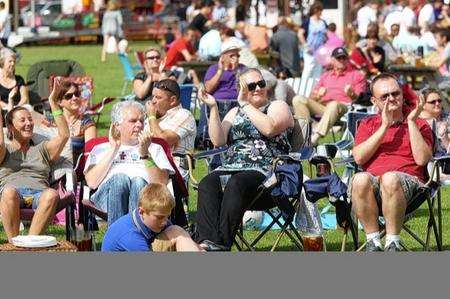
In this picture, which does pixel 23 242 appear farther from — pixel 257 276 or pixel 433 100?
pixel 433 100

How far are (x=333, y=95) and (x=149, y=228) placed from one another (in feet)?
28.6

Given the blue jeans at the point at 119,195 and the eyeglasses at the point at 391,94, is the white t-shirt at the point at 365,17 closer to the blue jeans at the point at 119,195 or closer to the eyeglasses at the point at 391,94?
the eyeglasses at the point at 391,94

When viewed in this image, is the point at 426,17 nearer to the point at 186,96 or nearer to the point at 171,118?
the point at 186,96

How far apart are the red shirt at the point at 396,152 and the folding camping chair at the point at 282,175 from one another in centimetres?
46

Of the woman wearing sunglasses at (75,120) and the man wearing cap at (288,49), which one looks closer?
the woman wearing sunglasses at (75,120)

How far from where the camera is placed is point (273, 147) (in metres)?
9.37

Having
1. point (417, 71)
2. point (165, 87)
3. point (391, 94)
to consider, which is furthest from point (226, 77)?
point (391, 94)

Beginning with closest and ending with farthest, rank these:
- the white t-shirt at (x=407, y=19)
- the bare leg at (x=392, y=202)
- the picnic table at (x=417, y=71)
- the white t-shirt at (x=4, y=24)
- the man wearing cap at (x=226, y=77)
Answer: the bare leg at (x=392, y=202), the man wearing cap at (x=226, y=77), the picnic table at (x=417, y=71), the white t-shirt at (x=4, y=24), the white t-shirt at (x=407, y=19)

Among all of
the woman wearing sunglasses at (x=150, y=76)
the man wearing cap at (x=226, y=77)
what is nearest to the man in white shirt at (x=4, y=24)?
the man wearing cap at (x=226, y=77)

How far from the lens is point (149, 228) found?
302 inches

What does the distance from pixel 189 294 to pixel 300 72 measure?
64.6ft

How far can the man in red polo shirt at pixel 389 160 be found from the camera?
8.48 metres

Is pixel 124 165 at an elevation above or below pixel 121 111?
below

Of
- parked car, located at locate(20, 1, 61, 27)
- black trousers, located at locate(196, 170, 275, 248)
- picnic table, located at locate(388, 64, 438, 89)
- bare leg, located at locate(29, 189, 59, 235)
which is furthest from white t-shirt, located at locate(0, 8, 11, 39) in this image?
parked car, located at locate(20, 1, 61, 27)
